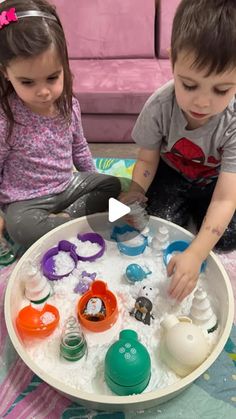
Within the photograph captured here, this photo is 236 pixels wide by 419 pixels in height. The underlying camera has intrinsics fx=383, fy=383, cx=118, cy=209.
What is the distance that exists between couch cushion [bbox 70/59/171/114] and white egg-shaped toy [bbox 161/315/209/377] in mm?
918

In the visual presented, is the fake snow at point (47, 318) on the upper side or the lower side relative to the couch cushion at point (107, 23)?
lower

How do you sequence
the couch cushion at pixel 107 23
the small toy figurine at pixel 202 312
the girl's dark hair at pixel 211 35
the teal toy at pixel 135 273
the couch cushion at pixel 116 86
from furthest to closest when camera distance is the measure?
the couch cushion at pixel 107 23 → the couch cushion at pixel 116 86 → the teal toy at pixel 135 273 → the small toy figurine at pixel 202 312 → the girl's dark hair at pixel 211 35

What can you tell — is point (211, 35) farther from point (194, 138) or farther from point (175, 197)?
point (175, 197)

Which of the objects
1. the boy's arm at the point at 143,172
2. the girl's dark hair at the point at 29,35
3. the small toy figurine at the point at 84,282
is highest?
the girl's dark hair at the point at 29,35

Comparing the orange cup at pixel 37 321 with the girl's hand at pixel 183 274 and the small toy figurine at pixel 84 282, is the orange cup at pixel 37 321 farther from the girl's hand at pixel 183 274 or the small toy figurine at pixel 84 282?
the girl's hand at pixel 183 274

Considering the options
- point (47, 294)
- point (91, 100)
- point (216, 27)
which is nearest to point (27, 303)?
point (47, 294)

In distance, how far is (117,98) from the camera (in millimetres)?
1392

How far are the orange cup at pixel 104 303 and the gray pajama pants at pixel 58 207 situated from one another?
248 millimetres

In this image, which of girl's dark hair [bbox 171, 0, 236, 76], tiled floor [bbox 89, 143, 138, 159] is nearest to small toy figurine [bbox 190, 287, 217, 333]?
girl's dark hair [bbox 171, 0, 236, 76]

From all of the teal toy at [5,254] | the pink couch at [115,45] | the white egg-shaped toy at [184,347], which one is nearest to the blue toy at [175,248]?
the white egg-shaped toy at [184,347]

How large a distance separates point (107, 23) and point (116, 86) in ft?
1.23

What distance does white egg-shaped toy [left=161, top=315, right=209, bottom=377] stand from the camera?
2.17 feet

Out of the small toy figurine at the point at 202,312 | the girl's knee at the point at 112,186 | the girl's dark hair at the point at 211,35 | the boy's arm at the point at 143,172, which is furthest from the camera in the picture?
the girl's knee at the point at 112,186

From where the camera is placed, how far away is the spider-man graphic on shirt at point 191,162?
2.93ft
